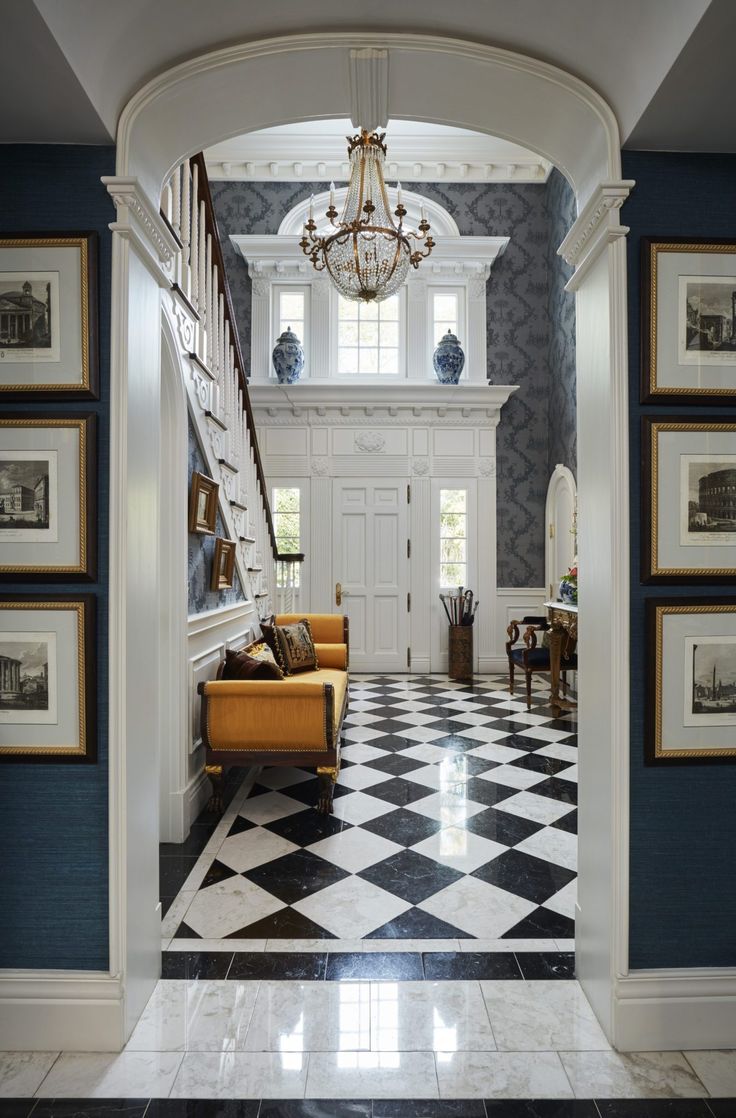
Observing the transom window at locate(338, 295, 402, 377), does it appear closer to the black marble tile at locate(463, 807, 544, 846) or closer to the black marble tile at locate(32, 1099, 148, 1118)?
the black marble tile at locate(463, 807, 544, 846)

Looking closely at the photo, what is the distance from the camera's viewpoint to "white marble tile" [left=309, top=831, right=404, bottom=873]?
3.06m

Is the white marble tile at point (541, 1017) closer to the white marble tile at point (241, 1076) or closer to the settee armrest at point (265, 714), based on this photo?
the white marble tile at point (241, 1076)

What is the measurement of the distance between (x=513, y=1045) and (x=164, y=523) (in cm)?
247

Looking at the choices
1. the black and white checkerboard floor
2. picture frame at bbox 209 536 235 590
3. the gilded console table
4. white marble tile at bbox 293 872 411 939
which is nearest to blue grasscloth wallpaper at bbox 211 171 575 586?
the gilded console table

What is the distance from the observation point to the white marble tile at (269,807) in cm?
361

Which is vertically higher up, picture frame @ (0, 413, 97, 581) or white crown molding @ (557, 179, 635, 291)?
white crown molding @ (557, 179, 635, 291)

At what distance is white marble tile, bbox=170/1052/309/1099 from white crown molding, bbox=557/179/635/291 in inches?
98.6

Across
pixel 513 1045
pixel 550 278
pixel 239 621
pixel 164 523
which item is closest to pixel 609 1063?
pixel 513 1045

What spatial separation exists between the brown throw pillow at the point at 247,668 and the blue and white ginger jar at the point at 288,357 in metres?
4.58

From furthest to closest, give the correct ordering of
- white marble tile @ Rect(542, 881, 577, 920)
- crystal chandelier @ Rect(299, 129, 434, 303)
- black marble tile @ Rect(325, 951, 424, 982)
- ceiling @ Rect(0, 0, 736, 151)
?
crystal chandelier @ Rect(299, 129, 434, 303) < white marble tile @ Rect(542, 881, 577, 920) < black marble tile @ Rect(325, 951, 424, 982) < ceiling @ Rect(0, 0, 736, 151)

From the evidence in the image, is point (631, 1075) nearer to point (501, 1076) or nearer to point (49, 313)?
point (501, 1076)

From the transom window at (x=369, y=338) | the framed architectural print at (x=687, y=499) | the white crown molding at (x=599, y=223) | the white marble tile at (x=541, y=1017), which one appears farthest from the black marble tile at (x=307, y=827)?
the transom window at (x=369, y=338)

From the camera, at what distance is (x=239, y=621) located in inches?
186

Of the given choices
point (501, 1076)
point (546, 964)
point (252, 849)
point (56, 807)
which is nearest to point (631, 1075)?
point (501, 1076)
